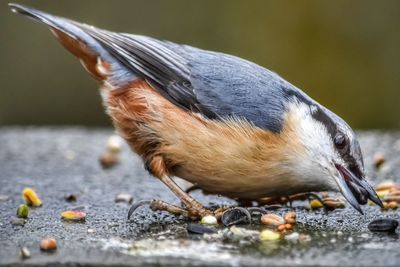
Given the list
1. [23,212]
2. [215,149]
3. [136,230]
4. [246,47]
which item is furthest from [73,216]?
[246,47]

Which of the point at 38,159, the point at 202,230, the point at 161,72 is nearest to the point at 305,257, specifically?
the point at 202,230

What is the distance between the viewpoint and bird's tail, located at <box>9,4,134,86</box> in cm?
507

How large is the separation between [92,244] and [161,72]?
1.33 meters

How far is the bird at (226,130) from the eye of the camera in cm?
439

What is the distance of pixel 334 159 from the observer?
14.4ft

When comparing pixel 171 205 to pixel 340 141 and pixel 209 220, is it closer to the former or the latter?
pixel 209 220

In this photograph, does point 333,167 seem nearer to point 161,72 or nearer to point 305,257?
point 305,257

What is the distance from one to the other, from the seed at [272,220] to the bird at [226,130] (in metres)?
0.16

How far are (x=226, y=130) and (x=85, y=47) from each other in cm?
120

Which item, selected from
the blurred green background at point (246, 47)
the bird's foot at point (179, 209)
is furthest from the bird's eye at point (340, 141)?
the blurred green background at point (246, 47)

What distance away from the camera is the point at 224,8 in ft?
33.8

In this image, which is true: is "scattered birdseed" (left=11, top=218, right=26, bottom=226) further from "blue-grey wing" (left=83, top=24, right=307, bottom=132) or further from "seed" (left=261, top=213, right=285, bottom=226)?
"seed" (left=261, top=213, right=285, bottom=226)

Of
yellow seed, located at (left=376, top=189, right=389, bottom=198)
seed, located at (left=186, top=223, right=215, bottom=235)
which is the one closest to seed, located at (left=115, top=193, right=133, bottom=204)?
seed, located at (left=186, top=223, right=215, bottom=235)

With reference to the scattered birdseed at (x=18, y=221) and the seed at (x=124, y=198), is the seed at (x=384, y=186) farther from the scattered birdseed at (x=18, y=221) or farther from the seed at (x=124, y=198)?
the scattered birdseed at (x=18, y=221)
